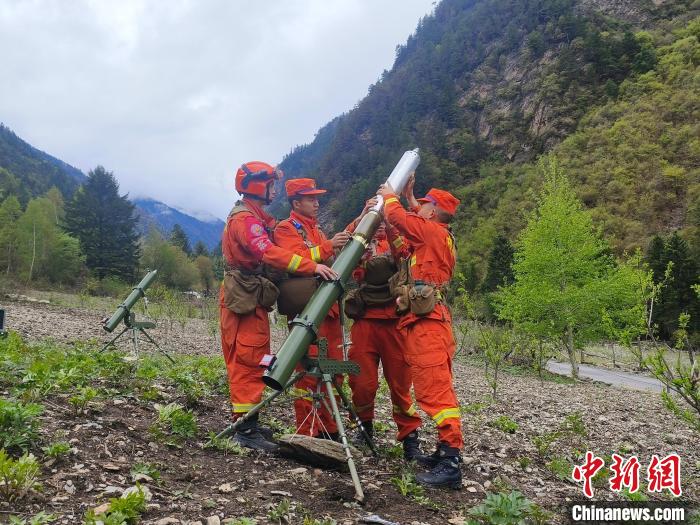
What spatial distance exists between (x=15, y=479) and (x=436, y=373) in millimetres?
3136

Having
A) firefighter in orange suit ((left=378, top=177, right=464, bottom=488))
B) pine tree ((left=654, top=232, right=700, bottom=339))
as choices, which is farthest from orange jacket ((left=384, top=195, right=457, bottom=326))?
pine tree ((left=654, top=232, right=700, bottom=339))

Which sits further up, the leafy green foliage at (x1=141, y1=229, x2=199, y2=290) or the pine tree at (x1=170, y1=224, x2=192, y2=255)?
the pine tree at (x1=170, y1=224, x2=192, y2=255)

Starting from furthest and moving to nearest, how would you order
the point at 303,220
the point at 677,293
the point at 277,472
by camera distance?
1. the point at 677,293
2. the point at 303,220
3. the point at 277,472

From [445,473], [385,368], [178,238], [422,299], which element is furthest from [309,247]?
[178,238]

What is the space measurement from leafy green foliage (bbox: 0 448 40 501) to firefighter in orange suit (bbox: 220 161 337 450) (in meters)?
2.00

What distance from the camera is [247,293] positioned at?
4770mm

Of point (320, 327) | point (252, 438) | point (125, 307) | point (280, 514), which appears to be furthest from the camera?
point (125, 307)

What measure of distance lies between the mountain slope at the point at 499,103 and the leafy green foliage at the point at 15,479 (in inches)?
1996

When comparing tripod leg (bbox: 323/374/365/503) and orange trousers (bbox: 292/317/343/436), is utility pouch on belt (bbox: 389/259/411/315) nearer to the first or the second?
orange trousers (bbox: 292/317/343/436)

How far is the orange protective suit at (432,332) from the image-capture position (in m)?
4.19

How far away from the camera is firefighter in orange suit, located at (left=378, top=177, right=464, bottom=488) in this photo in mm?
4121

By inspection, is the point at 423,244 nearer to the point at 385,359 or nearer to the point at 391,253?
the point at 391,253

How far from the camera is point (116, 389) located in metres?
5.55

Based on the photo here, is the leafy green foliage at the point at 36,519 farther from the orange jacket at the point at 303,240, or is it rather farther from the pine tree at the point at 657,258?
the pine tree at the point at 657,258
